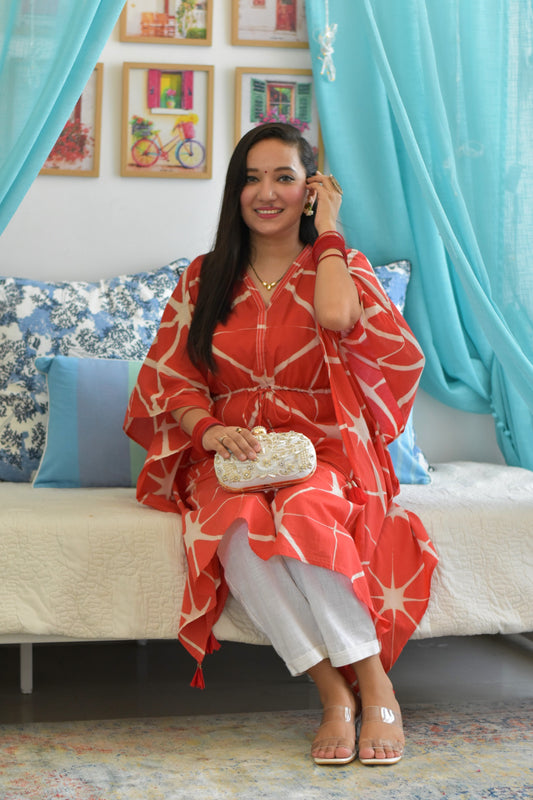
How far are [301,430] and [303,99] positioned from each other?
4.03 feet

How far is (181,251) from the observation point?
9.04 ft

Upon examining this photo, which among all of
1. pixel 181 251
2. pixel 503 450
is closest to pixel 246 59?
pixel 181 251

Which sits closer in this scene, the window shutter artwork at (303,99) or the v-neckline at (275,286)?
the v-neckline at (275,286)

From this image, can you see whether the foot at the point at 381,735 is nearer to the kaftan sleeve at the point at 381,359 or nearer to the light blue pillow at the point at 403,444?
the kaftan sleeve at the point at 381,359

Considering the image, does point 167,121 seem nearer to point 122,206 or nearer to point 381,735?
point 122,206

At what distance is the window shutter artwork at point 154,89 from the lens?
8.87ft

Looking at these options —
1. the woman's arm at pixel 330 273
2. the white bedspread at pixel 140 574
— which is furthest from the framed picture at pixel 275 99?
the white bedspread at pixel 140 574

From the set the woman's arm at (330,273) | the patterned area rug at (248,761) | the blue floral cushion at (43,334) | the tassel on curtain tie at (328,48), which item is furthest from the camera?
the tassel on curtain tie at (328,48)

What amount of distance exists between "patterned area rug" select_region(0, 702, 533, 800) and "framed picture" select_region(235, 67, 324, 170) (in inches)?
66.1

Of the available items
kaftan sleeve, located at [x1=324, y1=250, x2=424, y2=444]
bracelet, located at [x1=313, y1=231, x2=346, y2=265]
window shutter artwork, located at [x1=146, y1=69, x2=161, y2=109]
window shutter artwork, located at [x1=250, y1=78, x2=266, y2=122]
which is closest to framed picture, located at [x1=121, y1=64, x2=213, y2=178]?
window shutter artwork, located at [x1=146, y1=69, x2=161, y2=109]

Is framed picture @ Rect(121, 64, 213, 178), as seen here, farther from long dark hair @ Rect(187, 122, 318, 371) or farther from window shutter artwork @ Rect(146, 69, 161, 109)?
long dark hair @ Rect(187, 122, 318, 371)

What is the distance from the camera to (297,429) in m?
1.99

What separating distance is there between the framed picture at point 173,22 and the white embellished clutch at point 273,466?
1474 millimetres

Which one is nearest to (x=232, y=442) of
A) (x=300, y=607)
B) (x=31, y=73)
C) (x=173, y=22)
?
(x=300, y=607)
